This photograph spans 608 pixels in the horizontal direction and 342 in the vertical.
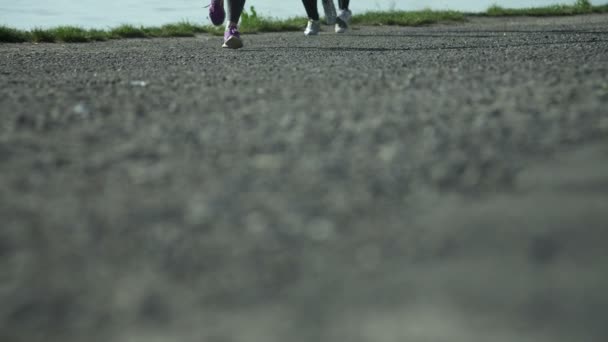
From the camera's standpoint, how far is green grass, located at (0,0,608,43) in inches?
312

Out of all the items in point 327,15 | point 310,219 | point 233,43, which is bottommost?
point 310,219

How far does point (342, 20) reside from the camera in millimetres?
7648

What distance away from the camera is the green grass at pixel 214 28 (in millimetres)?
7934

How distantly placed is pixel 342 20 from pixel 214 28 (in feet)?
9.97

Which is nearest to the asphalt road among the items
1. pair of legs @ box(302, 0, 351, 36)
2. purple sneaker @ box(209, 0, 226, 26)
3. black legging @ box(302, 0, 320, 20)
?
purple sneaker @ box(209, 0, 226, 26)

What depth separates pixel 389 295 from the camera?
0.96 m

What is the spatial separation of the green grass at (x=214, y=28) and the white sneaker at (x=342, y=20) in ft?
7.59

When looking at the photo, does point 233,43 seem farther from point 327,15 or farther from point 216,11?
point 327,15

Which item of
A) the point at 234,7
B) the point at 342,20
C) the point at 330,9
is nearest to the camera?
the point at 234,7

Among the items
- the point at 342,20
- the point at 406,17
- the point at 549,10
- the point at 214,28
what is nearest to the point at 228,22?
the point at 342,20

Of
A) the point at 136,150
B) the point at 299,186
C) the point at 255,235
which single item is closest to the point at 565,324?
the point at 255,235

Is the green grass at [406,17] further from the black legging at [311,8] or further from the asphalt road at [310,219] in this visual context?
the asphalt road at [310,219]

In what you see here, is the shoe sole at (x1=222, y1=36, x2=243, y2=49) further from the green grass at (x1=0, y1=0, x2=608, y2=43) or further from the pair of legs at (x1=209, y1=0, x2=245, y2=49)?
the green grass at (x1=0, y1=0, x2=608, y2=43)

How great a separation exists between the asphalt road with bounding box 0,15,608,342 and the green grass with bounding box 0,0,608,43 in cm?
617
